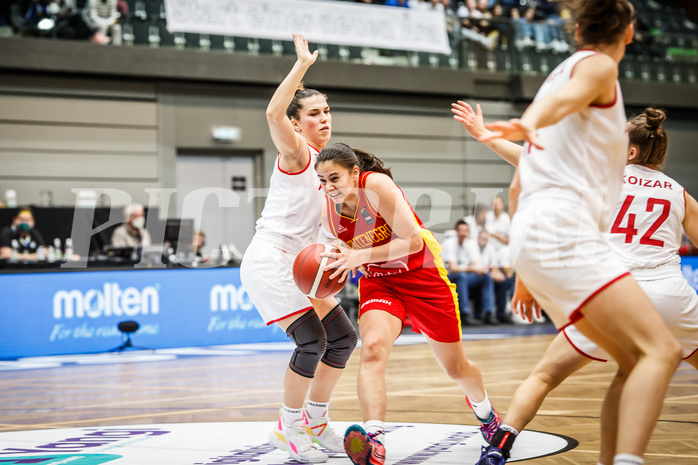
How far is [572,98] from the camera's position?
2.36 metres

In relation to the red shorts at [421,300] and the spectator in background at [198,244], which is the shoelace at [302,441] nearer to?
the red shorts at [421,300]

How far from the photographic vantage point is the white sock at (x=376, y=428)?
3.22m

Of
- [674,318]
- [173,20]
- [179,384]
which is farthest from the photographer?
[173,20]

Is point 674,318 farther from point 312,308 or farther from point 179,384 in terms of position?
point 179,384

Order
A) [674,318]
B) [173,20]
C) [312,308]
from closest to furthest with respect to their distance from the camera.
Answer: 1. [674,318]
2. [312,308]
3. [173,20]

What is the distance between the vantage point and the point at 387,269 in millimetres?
3674

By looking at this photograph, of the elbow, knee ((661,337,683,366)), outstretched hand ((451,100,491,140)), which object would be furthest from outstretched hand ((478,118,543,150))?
the elbow

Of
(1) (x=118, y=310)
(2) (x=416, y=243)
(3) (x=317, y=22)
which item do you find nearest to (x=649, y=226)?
(2) (x=416, y=243)

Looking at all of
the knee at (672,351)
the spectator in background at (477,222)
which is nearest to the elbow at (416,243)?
the knee at (672,351)

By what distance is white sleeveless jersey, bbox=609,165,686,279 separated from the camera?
342 cm

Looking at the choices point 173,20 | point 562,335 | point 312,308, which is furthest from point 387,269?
point 173,20

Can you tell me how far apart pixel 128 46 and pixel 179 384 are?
8007 millimetres

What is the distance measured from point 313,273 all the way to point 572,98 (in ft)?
5.30

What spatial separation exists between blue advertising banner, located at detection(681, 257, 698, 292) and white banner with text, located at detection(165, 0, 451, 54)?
19.5ft
